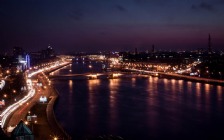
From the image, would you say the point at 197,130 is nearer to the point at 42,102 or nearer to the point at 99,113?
the point at 99,113

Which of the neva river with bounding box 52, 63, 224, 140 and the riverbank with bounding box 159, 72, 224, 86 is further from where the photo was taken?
Result: the riverbank with bounding box 159, 72, 224, 86

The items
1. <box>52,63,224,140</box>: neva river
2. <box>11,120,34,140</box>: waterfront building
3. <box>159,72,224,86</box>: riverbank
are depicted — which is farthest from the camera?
<box>159,72,224,86</box>: riverbank

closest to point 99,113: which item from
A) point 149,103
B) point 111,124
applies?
point 111,124

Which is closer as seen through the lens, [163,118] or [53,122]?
[53,122]

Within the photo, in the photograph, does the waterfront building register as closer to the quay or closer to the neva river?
the quay

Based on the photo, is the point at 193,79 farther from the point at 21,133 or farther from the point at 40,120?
the point at 21,133

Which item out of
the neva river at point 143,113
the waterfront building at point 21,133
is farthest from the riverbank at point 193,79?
the waterfront building at point 21,133

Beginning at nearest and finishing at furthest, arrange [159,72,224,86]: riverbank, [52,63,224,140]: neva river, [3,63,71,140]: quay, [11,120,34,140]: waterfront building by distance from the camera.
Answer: [11,120,34,140]: waterfront building → [3,63,71,140]: quay → [52,63,224,140]: neva river → [159,72,224,86]: riverbank

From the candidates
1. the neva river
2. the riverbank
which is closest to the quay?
the neva river
